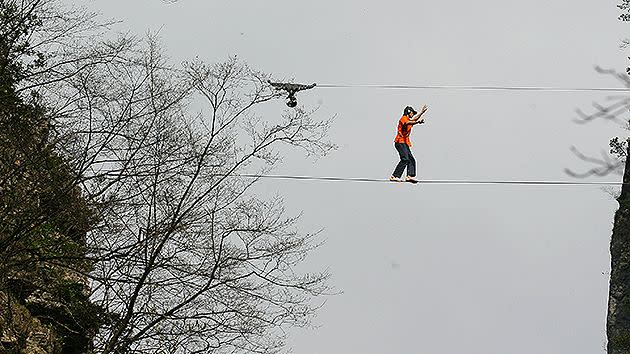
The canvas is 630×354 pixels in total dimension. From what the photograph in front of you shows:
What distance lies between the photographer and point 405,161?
14117 mm

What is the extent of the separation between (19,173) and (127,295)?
10.6 ft

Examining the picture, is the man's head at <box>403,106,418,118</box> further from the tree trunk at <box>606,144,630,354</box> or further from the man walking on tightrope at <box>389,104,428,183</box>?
the tree trunk at <box>606,144,630,354</box>

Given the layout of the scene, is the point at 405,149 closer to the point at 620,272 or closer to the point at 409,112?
the point at 409,112

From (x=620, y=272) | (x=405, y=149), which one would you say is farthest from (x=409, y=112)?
(x=620, y=272)

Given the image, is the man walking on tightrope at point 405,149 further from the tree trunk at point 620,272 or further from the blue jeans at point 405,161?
the tree trunk at point 620,272

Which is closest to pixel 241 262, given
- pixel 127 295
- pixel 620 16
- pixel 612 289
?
pixel 127 295

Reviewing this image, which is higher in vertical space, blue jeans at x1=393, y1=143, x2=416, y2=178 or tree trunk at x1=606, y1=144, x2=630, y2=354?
tree trunk at x1=606, y1=144, x2=630, y2=354

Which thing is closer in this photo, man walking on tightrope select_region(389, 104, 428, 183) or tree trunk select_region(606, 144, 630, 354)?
man walking on tightrope select_region(389, 104, 428, 183)

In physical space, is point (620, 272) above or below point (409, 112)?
above

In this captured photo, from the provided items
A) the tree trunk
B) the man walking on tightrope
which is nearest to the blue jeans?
the man walking on tightrope

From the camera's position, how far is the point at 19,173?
1244cm

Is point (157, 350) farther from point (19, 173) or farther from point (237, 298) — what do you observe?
point (19, 173)

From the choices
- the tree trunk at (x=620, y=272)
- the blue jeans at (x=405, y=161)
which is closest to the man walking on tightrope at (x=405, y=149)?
the blue jeans at (x=405, y=161)

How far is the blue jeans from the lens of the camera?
554 inches
